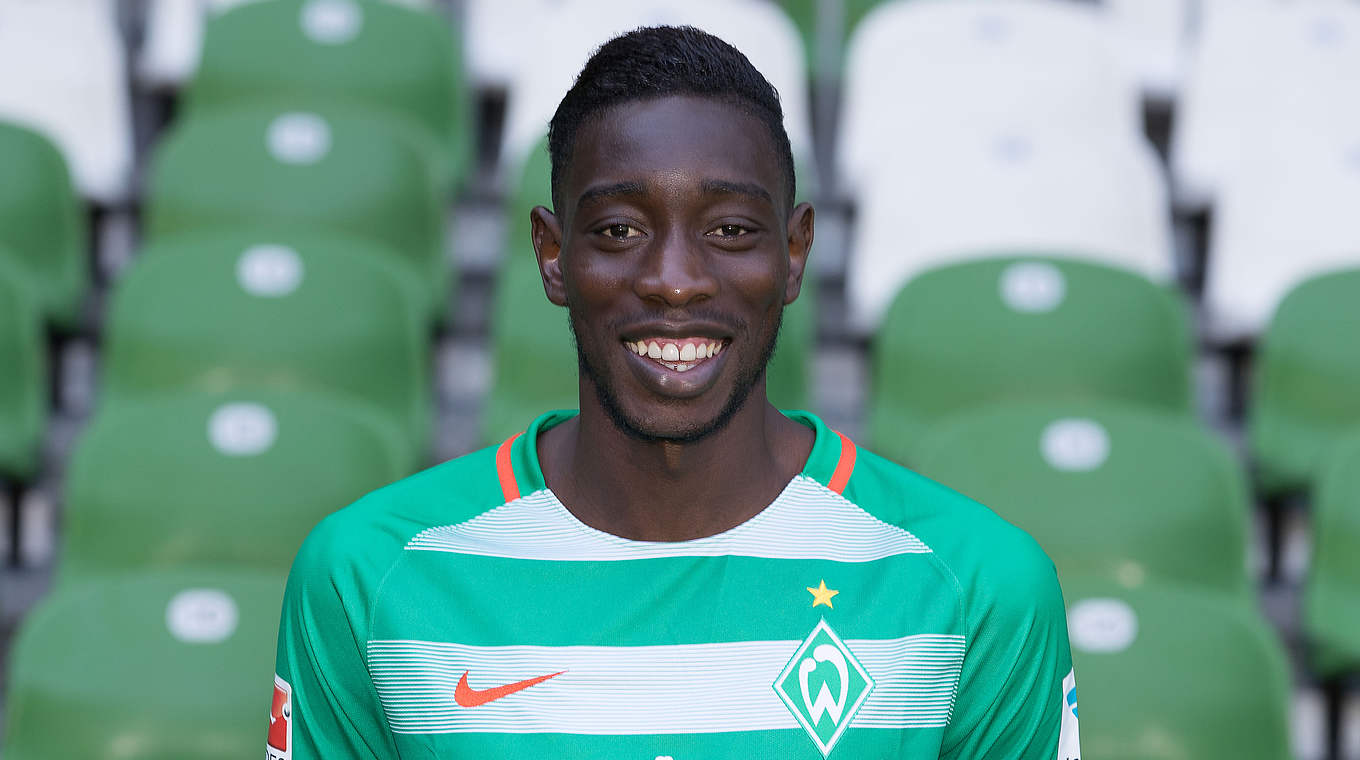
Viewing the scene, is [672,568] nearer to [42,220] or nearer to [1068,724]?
[1068,724]

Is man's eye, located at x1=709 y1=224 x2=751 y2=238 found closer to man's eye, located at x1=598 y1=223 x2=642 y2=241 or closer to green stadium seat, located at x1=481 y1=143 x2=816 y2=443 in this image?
man's eye, located at x1=598 y1=223 x2=642 y2=241

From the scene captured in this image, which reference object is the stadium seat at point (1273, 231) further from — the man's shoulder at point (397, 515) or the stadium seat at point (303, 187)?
the man's shoulder at point (397, 515)

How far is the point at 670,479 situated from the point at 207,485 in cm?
197

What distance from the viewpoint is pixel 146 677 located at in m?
2.80

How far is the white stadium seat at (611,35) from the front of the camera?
4512 millimetres

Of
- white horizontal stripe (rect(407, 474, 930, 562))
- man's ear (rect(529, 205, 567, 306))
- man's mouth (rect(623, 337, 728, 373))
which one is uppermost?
man's ear (rect(529, 205, 567, 306))

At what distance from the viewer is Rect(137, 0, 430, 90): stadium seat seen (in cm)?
500

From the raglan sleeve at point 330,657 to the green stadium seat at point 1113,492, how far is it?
183 centimetres

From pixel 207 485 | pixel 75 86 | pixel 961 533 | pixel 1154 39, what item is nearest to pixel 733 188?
pixel 961 533

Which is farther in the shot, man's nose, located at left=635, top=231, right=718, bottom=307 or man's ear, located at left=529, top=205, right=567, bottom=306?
man's ear, located at left=529, top=205, right=567, bottom=306

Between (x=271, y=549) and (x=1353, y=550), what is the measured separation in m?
2.14

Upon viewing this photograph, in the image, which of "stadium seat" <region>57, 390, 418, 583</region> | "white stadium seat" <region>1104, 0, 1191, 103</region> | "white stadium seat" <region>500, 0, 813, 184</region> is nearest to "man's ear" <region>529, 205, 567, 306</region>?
"stadium seat" <region>57, 390, 418, 583</region>

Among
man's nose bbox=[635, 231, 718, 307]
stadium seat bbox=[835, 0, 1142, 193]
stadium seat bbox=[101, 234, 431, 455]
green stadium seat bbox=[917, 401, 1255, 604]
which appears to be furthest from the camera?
stadium seat bbox=[835, 0, 1142, 193]

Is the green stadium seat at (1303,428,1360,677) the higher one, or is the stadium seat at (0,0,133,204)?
the stadium seat at (0,0,133,204)
